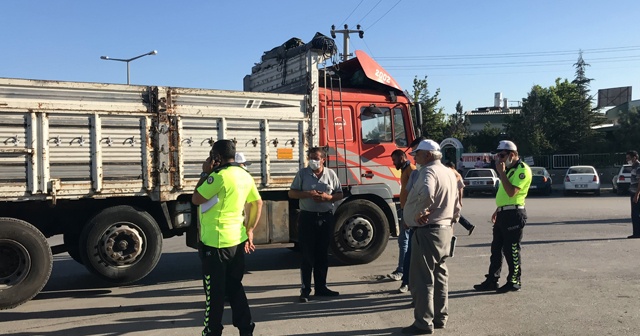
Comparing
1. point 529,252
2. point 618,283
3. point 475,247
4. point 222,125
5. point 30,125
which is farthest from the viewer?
point 475,247

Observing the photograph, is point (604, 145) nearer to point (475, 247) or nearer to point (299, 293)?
point (475, 247)

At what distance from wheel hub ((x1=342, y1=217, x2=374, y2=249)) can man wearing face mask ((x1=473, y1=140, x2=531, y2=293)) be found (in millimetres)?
2225

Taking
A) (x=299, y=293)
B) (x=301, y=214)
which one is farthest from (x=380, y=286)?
(x=301, y=214)

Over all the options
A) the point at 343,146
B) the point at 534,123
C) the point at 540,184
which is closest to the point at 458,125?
the point at 534,123

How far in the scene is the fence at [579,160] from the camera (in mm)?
32375

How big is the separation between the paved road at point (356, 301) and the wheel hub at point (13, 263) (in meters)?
0.37

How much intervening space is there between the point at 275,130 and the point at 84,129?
104 inches

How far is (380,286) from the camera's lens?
23.4 feet

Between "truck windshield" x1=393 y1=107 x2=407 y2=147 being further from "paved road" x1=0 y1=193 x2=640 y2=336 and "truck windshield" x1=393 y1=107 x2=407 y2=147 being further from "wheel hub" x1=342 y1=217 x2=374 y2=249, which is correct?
"paved road" x1=0 y1=193 x2=640 y2=336

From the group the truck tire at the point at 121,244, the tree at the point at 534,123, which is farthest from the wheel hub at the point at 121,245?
the tree at the point at 534,123

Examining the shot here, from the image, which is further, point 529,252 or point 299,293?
point 529,252

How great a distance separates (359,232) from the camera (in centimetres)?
845

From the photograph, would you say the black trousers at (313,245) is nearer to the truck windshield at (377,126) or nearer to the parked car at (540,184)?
the truck windshield at (377,126)

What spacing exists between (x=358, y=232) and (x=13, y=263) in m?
4.69
